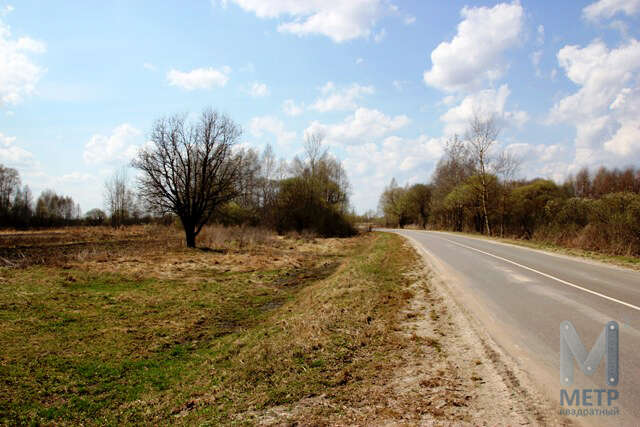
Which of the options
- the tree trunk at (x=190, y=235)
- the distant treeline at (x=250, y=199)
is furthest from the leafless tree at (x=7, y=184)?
the tree trunk at (x=190, y=235)

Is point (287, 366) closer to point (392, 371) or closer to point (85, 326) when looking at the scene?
point (392, 371)

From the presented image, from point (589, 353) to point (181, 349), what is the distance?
8343 millimetres

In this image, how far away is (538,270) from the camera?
498 inches

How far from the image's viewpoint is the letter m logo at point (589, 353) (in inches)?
182

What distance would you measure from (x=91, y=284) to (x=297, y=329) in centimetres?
1151

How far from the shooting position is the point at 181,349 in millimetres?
8758

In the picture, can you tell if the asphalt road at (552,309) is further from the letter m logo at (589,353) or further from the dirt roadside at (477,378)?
the dirt roadside at (477,378)

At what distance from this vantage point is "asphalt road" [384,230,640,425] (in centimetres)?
451

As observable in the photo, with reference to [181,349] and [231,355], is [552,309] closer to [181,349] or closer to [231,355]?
[231,355]

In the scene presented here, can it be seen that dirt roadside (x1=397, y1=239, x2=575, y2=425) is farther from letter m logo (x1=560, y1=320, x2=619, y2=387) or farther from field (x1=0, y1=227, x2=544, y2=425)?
letter m logo (x1=560, y1=320, x2=619, y2=387)

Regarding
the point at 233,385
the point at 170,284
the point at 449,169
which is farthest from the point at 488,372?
the point at 449,169

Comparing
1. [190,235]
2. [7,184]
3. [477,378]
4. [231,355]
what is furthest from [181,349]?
[7,184]

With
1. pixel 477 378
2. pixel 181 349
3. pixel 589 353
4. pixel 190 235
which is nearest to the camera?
pixel 477 378

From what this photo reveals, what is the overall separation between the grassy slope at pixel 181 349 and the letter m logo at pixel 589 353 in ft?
7.74
